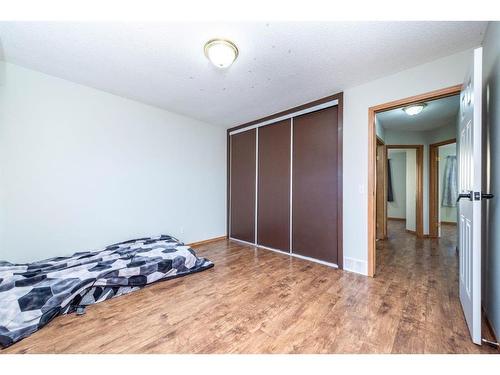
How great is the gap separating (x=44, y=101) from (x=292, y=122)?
3.20 meters

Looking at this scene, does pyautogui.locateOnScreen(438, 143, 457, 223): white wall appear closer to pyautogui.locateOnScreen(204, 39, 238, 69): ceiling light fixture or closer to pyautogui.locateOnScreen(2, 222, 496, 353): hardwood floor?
pyautogui.locateOnScreen(2, 222, 496, 353): hardwood floor

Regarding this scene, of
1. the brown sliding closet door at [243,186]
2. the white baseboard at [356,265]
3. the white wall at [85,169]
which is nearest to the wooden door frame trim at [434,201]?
the white baseboard at [356,265]

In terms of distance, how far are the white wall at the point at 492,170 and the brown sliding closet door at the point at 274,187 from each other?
2126 millimetres

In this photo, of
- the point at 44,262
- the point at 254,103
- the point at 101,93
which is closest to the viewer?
the point at 44,262

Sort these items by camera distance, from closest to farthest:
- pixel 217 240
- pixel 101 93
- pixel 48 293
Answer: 1. pixel 48 293
2. pixel 101 93
3. pixel 217 240

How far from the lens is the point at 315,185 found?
3.03 m

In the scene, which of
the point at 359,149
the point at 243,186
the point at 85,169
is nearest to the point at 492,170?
the point at 359,149

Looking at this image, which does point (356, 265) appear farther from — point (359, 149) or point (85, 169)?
point (85, 169)

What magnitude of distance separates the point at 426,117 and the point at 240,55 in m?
3.84

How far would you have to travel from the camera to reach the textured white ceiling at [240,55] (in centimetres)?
165
